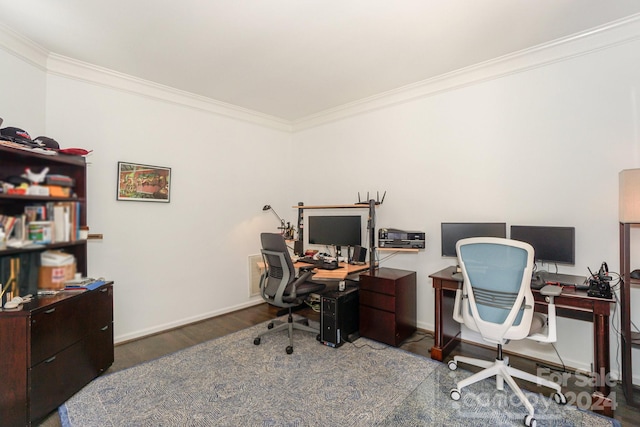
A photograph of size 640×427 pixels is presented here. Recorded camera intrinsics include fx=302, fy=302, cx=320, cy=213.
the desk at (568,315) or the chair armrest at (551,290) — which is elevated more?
the chair armrest at (551,290)

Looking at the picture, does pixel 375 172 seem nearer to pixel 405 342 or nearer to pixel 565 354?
pixel 405 342

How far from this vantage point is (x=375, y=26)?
89.3 inches

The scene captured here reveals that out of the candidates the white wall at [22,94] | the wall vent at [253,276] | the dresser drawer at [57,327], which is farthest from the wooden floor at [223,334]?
the white wall at [22,94]

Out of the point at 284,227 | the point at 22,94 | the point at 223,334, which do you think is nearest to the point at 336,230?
the point at 284,227

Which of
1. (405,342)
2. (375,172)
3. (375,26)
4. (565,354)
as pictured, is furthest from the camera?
(375,172)

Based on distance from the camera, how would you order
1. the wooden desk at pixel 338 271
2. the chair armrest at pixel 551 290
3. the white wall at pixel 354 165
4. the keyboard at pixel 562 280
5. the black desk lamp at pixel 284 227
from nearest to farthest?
the chair armrest at pixel 551 290 → the keyboard at pixel 562 280 → the white wall at pixel 354 165 → the wooden desk at pixel 338 271 → the black desk lamp at pixel 284 227

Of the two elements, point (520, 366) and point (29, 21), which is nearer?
point (29, 21)

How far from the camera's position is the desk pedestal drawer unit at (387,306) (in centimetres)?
288

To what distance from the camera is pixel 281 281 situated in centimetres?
289

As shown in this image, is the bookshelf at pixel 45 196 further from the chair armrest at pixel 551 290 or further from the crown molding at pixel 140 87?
the chair armrest at pixel 551 290

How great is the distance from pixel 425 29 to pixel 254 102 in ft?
7.27

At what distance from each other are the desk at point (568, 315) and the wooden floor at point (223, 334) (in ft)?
0.52

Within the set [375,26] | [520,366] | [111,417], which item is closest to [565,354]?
[520,366]

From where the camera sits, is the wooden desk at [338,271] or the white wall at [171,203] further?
the wooden desk at [338,271]
